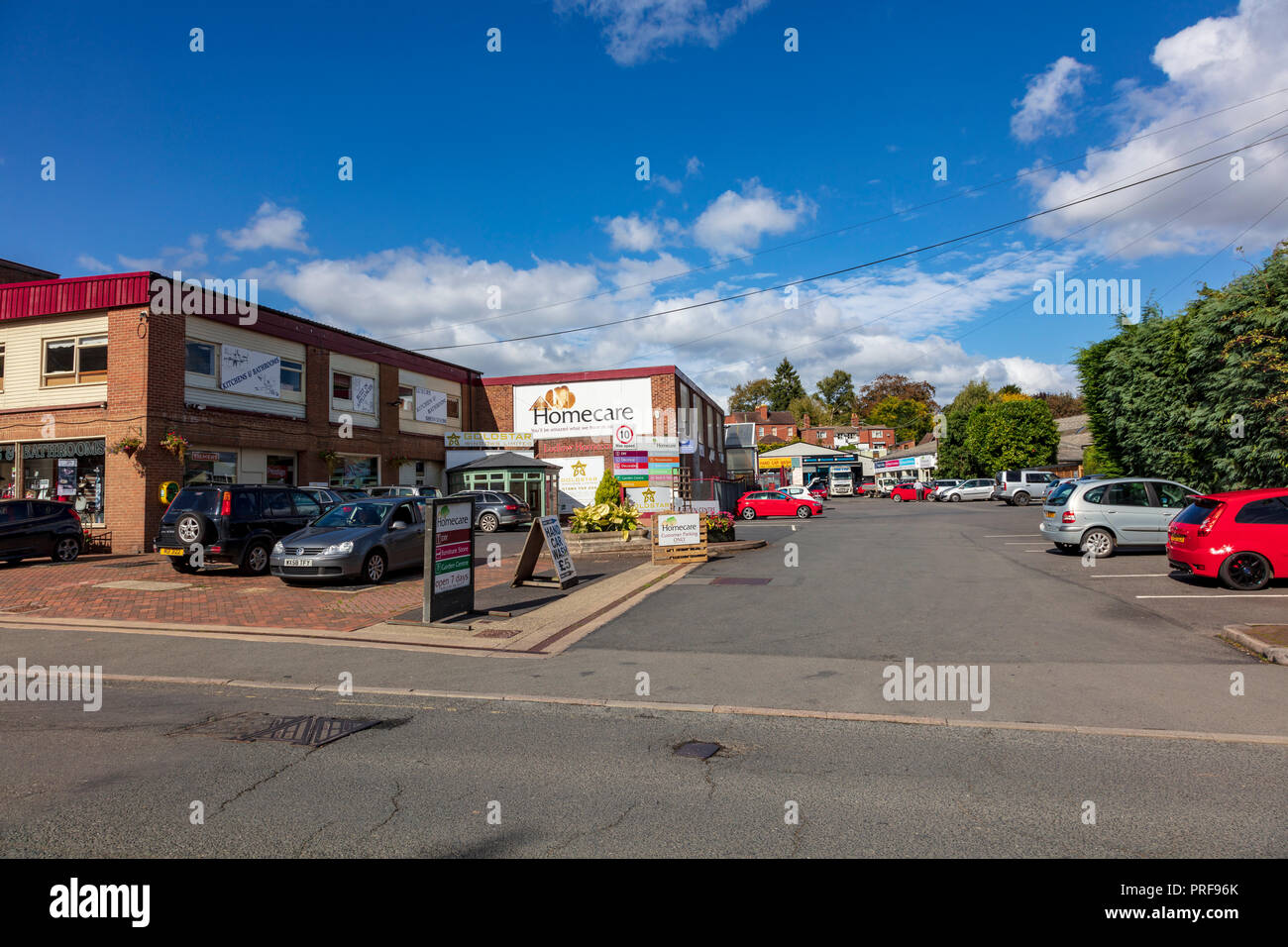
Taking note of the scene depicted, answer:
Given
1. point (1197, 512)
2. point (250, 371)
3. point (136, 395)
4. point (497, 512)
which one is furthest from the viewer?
point (497, 512)

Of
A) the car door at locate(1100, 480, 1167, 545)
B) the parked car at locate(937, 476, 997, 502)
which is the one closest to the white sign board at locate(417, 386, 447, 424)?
the car door at locate(1100, 480, 1167, 545)

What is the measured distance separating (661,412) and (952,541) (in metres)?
17.9

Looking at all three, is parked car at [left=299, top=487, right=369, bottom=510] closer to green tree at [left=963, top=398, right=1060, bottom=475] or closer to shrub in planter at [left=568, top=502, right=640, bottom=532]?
shrub in planter at [left=568, top=502, right=640, bottom=532]

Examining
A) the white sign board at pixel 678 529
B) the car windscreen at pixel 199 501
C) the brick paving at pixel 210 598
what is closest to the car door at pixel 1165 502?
the white sign board at pixel 678 529

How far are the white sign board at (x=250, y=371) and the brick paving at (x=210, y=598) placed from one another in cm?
885

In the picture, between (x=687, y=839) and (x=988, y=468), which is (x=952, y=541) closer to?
(x=687, y=839)

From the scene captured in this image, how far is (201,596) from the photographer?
41.8 feet

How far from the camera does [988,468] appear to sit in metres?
55.5

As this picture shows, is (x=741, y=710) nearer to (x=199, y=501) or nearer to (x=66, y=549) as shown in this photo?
(x=199, y=501)

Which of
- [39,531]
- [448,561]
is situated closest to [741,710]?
[448,561]

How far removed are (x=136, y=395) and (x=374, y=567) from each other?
38.8 feet

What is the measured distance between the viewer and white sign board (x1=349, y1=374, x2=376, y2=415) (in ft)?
Result: 99.2

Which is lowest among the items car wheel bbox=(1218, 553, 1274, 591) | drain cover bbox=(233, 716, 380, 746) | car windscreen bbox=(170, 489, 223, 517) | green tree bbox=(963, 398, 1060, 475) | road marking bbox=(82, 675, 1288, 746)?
road marking bbox=(82, 675, 1288, 746)

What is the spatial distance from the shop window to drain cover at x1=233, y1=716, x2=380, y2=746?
81.4ft
